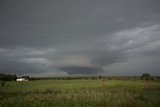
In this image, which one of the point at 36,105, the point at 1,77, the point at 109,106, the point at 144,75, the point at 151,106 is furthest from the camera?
the point at 144,75

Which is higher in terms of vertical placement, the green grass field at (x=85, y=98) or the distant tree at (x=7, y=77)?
the distant tree at (x=7, y=77)

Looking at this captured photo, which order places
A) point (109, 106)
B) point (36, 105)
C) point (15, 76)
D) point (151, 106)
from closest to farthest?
point (151, 106) < point (109, 106) < point (36, 105) < point (15, 76)

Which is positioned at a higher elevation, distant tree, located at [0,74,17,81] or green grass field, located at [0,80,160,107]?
distant tree, located at [0,74,17,81]

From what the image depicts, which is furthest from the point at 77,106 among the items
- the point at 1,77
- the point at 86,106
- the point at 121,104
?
the point at 1,77

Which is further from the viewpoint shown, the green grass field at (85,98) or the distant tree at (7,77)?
the distant tree at (7,77)

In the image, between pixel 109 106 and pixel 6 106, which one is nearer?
pixel 109 106

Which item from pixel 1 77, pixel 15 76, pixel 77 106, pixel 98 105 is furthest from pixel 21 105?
pixel 15 76

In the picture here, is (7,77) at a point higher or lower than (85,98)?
higher

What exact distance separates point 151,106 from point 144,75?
558 ft

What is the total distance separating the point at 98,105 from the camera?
1655 centimetres

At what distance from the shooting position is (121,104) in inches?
632

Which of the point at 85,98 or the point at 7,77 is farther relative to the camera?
the point at 7,77

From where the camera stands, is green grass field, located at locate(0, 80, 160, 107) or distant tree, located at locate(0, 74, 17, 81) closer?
green grass field, located at locate(0, 80, 160, 107)

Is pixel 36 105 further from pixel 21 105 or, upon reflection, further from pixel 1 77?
pixel 1 77
